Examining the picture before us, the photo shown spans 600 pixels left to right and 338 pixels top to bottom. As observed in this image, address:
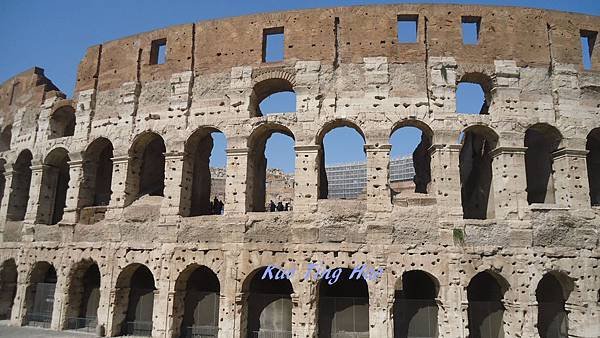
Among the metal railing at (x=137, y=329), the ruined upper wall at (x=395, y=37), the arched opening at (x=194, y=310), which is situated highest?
the ruined upper wall at (x=395, y=37)

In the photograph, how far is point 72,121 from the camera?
16547 mm

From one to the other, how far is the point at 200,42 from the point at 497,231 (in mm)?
10347

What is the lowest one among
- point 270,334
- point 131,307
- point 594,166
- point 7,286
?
point 270,334

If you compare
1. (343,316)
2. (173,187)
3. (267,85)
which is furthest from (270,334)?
(267,85)

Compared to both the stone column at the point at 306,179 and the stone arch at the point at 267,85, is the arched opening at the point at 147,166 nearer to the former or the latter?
the stone arch at the point at 267,85

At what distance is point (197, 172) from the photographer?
1448cm

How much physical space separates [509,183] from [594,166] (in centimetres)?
421

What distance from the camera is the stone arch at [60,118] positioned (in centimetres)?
1543

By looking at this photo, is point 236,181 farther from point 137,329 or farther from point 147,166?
point 137,329

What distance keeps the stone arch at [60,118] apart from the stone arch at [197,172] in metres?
5.23

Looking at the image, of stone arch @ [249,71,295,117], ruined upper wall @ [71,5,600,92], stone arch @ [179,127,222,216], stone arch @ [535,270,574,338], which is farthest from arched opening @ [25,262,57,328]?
stone arch @ [535,270,574,338]

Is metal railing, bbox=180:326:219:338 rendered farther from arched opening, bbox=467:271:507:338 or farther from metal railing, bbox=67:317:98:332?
arched opening, bbox=467:271:507:338

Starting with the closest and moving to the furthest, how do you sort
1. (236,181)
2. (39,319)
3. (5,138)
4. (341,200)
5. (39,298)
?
1. (341,200)
2. (236,181)
3. (39,319)
4. (39,298)
5. (5,138)

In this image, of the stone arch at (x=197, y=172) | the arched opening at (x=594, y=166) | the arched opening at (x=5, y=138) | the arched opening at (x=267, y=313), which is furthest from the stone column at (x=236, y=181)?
the arched opening at (x=5, y=138)
